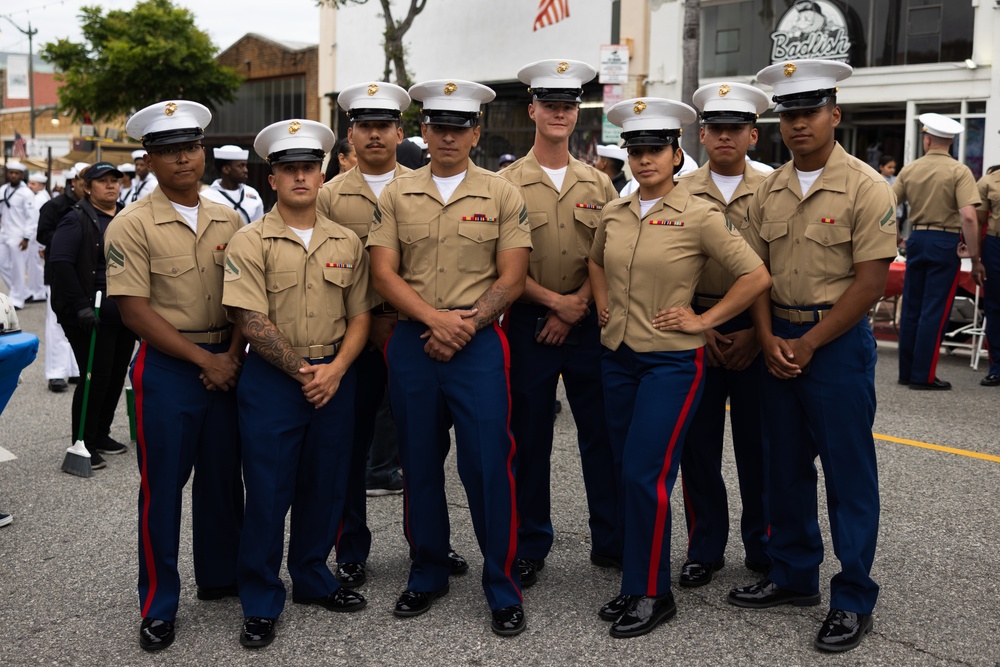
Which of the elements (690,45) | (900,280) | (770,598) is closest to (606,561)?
(770,598)

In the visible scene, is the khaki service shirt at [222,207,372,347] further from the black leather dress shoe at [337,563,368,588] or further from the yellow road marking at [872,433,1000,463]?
the yellow road marking at [872,433,1000,463]

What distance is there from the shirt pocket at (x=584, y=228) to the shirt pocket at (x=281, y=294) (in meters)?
1.33

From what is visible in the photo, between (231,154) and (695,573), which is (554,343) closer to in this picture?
(695,573)

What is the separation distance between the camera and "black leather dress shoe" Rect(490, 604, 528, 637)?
4234mm

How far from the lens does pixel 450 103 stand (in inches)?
177

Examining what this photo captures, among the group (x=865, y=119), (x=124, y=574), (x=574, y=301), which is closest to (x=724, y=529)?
(x=574, y=301)

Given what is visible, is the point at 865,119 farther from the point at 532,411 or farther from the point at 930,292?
the point at 532,411

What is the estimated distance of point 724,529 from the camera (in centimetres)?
484

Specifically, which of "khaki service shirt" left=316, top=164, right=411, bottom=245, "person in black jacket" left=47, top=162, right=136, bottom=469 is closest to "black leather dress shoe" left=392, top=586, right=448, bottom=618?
"khaki service shirt" left=316, top=164, right=411, bottom=245

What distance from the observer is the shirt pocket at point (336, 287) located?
4.36 meters

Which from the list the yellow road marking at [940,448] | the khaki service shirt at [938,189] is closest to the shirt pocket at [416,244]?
the yellow road marking at [940,448]

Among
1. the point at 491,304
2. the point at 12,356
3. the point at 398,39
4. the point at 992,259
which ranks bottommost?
the point at 12,356

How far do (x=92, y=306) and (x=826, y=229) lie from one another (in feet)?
16.3

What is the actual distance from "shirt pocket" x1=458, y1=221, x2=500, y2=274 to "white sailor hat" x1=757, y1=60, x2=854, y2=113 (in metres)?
1.28
